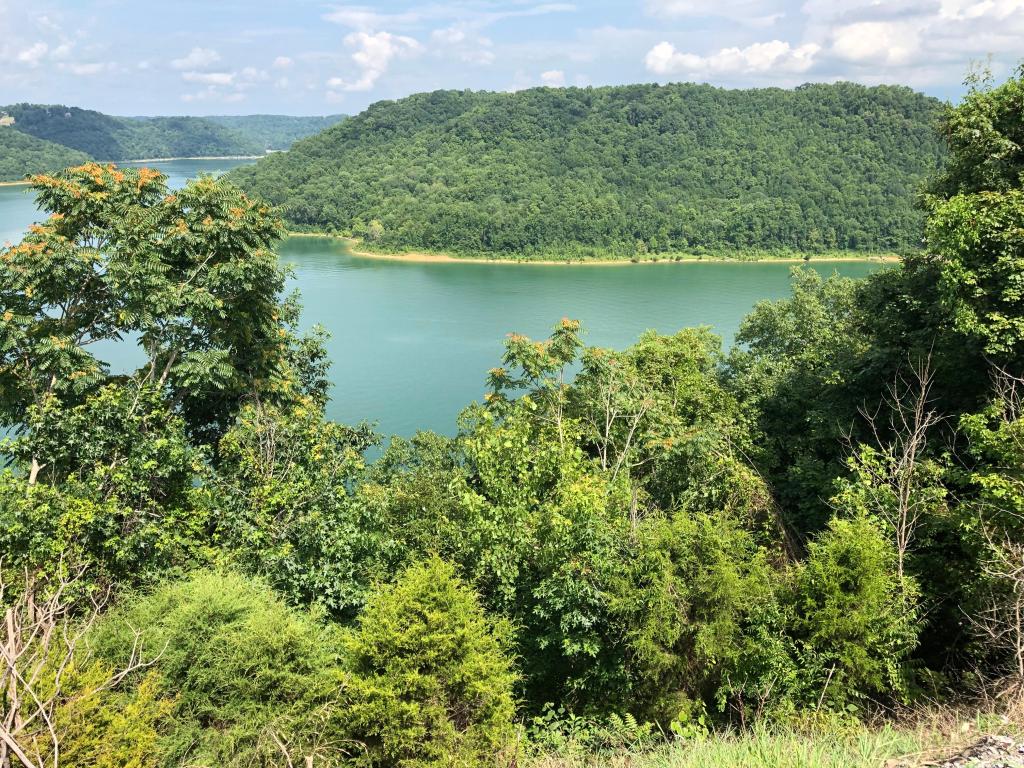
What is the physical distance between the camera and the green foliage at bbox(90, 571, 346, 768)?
Result: 182 inches

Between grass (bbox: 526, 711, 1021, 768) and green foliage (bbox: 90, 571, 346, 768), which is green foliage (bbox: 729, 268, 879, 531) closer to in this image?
grass (bbox: 526, 711, 1021, 768)

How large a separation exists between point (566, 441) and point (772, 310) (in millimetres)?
8228

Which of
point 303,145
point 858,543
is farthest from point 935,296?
point 303,145

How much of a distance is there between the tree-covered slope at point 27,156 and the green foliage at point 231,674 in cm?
8999

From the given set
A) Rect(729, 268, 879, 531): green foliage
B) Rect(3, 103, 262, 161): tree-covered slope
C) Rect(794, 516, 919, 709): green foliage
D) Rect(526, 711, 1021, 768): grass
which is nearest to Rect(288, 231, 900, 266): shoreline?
Rect(729, 268, 879, 531): green foliage

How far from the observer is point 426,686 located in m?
4.52

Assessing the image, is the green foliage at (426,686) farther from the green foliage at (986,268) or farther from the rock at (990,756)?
the green foliage at (986,268)

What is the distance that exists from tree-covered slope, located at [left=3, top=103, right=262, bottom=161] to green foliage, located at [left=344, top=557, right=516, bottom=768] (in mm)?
130246

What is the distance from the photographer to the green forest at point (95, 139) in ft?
284

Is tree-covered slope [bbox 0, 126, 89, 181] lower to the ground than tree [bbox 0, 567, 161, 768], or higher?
higher

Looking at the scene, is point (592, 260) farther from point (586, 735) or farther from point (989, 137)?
point (586, 735)

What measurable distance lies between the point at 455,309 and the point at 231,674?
98.9ft

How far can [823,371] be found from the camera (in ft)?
33.9

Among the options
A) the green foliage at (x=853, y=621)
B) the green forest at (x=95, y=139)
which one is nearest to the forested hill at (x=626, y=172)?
the green forest at (x=95, y=139)
